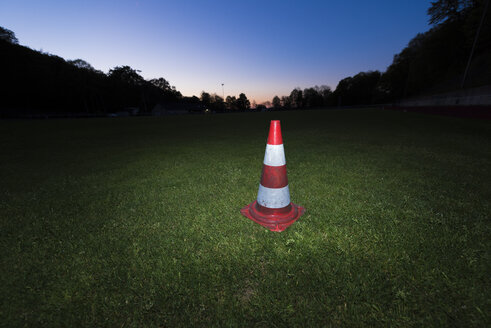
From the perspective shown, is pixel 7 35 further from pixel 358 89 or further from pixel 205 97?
pixel 358 89

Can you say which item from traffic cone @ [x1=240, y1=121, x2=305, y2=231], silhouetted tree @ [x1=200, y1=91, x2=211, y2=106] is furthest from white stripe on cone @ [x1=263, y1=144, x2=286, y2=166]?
silhouetted tree @ [x1=200, y1=91, x2=211, y2=106]

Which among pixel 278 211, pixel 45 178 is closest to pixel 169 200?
pixel 278 211

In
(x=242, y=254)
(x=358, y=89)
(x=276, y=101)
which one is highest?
(x=358, y=89)

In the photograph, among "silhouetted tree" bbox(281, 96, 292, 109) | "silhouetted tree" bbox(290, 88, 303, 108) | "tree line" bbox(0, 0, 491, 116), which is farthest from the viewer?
"silhouetted tree" bbox(281, 96, 292, 109)

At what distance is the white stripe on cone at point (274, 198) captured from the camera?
2.37m

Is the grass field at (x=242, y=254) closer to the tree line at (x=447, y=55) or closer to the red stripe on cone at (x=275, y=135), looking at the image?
the red stripe on cone at (x=275, y=135)

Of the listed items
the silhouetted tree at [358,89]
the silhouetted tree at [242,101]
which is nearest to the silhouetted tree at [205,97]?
the silhouetted tree at [242,101]

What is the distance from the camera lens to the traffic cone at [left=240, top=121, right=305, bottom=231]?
2.35 metres

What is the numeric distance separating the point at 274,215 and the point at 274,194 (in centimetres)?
25

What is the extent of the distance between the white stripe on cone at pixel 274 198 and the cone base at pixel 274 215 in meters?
0.05

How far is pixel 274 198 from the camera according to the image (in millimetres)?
2371

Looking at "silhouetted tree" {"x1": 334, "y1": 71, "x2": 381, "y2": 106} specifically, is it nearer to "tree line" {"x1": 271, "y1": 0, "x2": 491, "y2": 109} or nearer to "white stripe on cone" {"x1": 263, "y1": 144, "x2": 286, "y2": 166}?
"tree line" {"x1": 271, "y1": 0, "x2": 491, "y2": 109}

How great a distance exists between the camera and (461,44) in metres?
34.8

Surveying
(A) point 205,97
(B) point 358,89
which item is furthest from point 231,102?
(B) point 358,89
